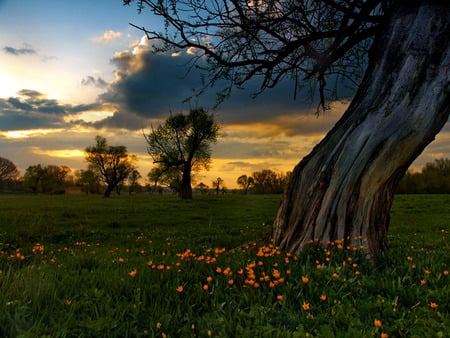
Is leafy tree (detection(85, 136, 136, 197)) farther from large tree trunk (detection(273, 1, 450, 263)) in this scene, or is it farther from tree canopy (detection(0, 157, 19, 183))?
large tree trunk (detection(273, 1, 450, 263))


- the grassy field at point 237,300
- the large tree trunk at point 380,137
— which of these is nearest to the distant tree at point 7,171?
the grassy field at point 237,300

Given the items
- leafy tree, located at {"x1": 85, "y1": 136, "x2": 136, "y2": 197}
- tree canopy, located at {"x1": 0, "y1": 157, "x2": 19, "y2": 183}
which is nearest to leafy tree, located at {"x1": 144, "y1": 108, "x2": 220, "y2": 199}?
leafy tree, located at {"x1": 85, "y1": 136, "x2": 136, "y2": 197}

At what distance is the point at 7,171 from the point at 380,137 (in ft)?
338

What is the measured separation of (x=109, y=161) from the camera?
223ft

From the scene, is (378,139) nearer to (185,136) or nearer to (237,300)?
(237,300)

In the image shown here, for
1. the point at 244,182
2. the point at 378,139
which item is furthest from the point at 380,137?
the point at 244,182

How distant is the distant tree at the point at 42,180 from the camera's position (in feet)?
303

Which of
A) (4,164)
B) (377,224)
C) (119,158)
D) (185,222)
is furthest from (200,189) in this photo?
(377,224)

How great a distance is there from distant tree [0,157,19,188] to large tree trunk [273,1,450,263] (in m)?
99.0

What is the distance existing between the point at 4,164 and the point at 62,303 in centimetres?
9950

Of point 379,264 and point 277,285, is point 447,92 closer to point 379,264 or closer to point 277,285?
point 379,264

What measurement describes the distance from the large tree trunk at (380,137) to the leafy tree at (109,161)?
6506 cm

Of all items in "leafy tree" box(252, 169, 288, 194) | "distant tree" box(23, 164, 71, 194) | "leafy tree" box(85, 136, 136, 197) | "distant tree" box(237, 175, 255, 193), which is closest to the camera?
"leafy tree" box(85, 136, 136, 197)

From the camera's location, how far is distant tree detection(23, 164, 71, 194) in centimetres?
9231
